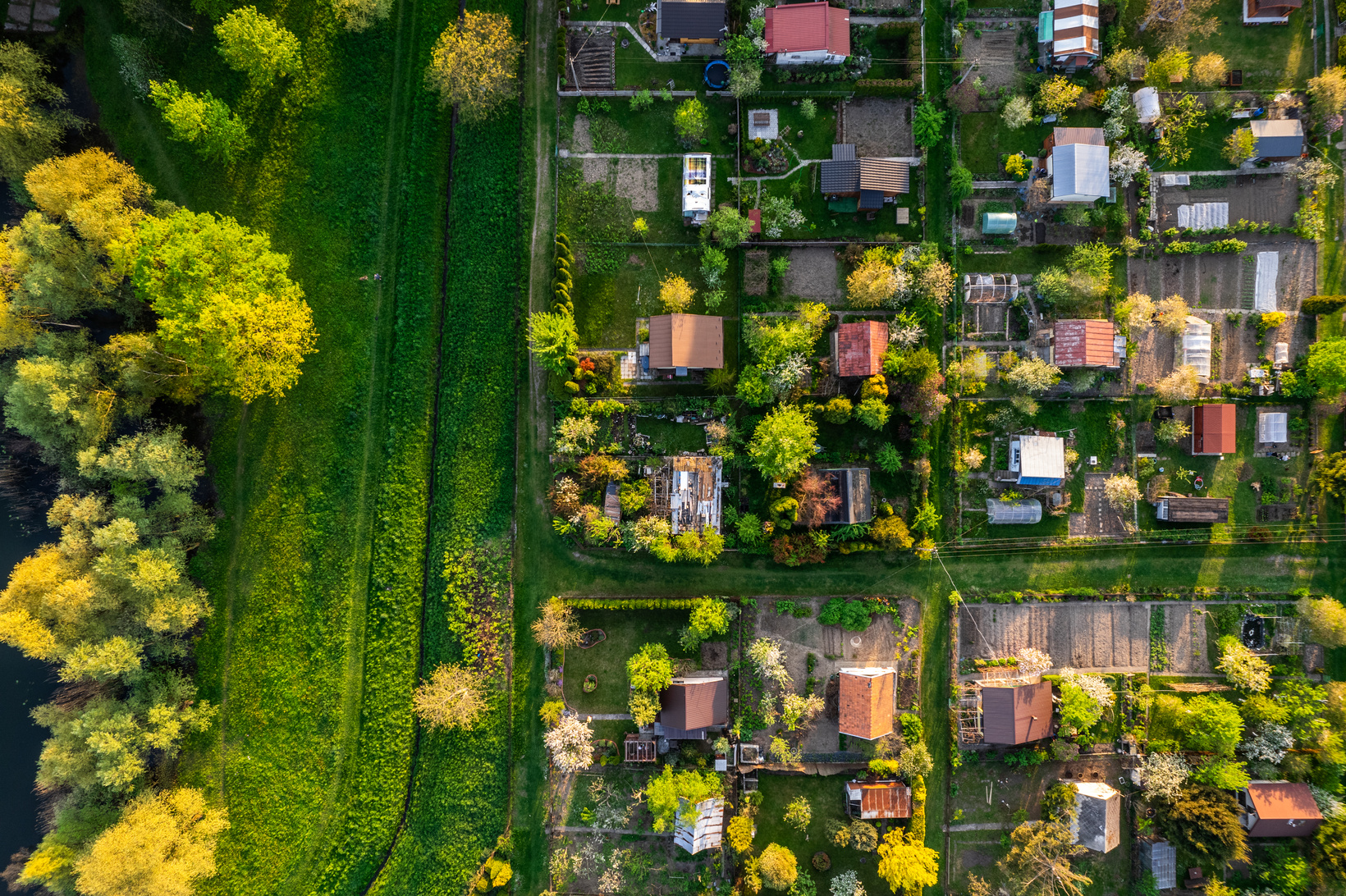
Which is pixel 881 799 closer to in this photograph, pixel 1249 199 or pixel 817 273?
pixel 817 273

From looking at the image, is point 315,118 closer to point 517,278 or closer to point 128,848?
point 517,278

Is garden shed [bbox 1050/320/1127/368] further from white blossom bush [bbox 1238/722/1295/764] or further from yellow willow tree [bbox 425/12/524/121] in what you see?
yellow willow tree [bbox 425/12/524/121]

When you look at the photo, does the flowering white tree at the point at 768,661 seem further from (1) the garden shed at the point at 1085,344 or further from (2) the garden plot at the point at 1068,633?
(1) the garden shed at the point at 1085,344

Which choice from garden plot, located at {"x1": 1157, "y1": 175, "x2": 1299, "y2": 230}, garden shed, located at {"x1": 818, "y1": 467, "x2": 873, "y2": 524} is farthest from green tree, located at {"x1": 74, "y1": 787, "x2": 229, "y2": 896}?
garden plot, located at {"x1": 1157, "y1": 175, "x2": 1299, "y2": 230}

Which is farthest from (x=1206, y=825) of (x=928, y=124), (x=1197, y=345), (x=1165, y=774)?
(x=928, y=124)

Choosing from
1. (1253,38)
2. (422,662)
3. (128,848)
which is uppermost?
(1253,38)

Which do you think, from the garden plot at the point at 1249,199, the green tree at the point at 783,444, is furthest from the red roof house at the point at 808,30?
the garden plot at the point at 1249,199

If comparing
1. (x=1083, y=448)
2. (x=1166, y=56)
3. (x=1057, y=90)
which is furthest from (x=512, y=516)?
(x=1166, y=56)
